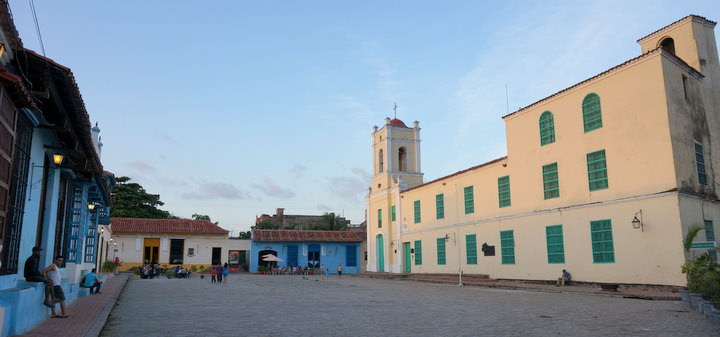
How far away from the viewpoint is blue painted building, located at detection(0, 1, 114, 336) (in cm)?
702

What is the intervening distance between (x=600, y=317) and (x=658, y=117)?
1029cm

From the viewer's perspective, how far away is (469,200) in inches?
1085

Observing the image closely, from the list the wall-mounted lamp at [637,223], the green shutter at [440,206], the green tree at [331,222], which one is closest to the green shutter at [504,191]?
the green shutter at [440,206]

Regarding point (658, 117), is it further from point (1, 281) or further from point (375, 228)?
point (375, 228)

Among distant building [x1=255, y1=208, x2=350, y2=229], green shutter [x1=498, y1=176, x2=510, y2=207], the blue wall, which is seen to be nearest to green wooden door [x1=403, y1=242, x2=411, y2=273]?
green shutter [x1=498, y1=176, x2=510, y2=207]

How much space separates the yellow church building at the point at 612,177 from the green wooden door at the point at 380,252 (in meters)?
10.2

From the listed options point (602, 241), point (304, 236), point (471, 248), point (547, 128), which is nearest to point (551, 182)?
point (547, 128)

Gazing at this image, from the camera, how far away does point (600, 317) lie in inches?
407

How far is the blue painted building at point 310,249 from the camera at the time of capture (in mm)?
44688

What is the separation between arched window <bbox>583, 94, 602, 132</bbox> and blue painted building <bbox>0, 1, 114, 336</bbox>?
1724cm

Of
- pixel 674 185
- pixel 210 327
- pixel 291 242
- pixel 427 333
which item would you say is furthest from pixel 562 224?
pixel 291 242

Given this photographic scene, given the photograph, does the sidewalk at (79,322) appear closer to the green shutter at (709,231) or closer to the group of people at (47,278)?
the group of people at (47,278)

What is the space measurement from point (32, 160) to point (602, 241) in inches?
716

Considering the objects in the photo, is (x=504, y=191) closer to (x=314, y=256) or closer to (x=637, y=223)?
(x=637, y=223)
